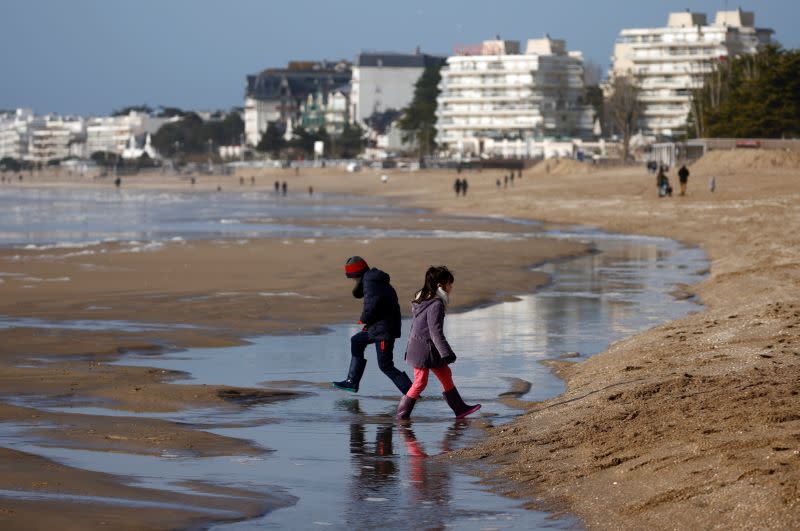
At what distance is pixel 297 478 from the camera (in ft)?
28.5

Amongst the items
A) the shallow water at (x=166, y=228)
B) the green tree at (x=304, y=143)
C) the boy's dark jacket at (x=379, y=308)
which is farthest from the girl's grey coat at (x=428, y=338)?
the green tree at (x=304, y=143)

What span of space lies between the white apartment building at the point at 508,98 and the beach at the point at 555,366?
4828 inches

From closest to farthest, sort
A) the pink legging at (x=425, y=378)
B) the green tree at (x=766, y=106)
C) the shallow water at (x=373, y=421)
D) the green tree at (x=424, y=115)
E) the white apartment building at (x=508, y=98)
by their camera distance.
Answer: the shallow water at (x=373, y=421) < the pink legging at (x=425, y=378) < the green tree at (x=766, y=106) < the white apartment building at (x=508, y=98) < the green tree at (x=424, y=115)

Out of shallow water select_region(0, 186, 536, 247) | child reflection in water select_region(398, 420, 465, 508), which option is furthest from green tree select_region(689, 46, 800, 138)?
→ child reflection in water select_region(398, 420, 465, 508)

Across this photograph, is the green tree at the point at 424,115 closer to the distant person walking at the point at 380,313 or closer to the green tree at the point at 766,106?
the green tree at the point at 766,106

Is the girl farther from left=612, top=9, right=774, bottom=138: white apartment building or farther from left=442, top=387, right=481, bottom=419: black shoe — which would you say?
left=612, top=9, right=774, bottom=138: white apartment building

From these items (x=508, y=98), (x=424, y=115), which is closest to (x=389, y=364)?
(x=508, y=98)

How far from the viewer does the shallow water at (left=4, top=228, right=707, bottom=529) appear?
25.9 feet

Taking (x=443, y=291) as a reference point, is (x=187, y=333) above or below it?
below

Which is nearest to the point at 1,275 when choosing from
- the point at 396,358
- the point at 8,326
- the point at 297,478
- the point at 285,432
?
the point at 8,326

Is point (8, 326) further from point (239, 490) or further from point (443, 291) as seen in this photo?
point (239, 490)

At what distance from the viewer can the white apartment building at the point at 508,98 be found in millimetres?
157000

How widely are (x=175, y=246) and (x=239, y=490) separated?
27187 millimetres

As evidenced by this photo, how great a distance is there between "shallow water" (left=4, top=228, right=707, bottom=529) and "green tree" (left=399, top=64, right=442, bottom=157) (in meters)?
146
